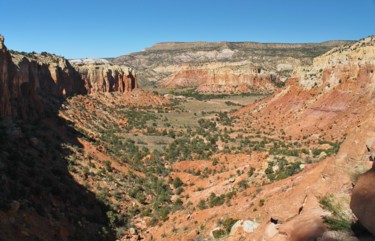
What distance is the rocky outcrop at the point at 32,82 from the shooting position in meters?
35.1

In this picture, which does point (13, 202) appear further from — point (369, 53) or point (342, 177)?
point (369, 53)

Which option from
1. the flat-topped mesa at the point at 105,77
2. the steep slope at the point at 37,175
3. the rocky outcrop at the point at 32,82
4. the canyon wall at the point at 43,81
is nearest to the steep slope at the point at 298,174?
the steep slope at the point at 37,175

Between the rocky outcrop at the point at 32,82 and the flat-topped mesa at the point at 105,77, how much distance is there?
3.70 metres

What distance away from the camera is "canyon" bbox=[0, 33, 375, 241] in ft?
46.6

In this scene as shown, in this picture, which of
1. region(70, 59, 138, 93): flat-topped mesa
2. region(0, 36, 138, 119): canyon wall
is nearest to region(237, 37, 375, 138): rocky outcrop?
region(0, 36, 138, 119): canyon wall

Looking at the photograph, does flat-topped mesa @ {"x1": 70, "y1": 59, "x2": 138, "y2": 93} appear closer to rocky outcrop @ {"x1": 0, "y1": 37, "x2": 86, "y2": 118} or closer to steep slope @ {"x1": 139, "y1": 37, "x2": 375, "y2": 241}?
rocky outcrop @ {"x1": 0, "y1": 37, "x2": 86, "y2": 118}

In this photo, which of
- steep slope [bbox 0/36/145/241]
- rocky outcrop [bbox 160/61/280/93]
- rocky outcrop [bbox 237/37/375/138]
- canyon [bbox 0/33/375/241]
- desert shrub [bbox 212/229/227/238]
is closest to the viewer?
canyon [bbox 0/33/375/241]

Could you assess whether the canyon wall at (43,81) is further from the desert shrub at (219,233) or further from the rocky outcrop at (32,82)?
the desert shrub at (219,233)

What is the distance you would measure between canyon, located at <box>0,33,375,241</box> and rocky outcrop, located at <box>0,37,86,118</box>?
0.74 feet

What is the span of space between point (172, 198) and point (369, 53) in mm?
39721

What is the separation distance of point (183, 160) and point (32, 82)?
76.6 ft

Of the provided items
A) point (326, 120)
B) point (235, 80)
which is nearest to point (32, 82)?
point (326, 120)

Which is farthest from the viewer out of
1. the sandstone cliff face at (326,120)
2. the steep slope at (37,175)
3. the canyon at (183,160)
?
the steep slope at (37,175)

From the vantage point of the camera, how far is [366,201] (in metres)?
9.40
